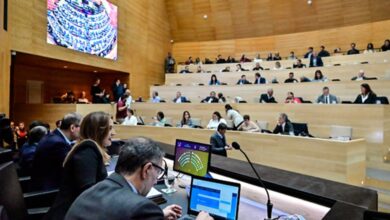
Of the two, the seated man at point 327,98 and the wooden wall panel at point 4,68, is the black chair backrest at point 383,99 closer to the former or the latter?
the seated man at point 327,98

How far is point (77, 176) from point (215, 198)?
2.53ft

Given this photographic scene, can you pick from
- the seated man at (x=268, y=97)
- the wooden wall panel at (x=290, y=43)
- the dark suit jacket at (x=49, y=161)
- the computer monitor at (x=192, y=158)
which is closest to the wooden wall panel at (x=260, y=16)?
the wooden wall panel at (x=290, y=43)

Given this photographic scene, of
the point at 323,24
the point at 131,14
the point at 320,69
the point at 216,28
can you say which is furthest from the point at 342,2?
the point at 131,14

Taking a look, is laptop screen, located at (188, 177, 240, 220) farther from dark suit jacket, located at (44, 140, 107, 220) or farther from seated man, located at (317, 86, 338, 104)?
seated man, located at (317, 86, 338, 104)

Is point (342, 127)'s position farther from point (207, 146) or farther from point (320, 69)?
point (207, 146)

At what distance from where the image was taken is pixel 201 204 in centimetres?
171

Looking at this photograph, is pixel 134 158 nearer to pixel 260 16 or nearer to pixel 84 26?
pixel 84 26

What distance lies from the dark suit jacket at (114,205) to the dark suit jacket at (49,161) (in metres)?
1.31

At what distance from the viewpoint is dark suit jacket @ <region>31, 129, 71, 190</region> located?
2299mm

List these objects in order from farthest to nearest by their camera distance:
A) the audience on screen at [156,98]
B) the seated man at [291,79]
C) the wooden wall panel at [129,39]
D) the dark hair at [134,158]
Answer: the audience on screen at [156,98] < the seated man at [291,79] < the wooden wall panel at [129,39] < the dark hair at [134,158]

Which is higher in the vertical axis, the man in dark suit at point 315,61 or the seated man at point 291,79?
the man in dark suit at point 315,61

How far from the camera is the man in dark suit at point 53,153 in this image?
2.30 metres

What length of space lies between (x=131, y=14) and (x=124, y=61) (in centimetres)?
191

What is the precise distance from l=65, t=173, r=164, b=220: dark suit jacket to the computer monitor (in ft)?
3.68
